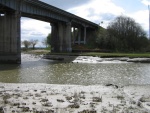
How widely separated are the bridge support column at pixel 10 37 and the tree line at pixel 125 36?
4947cm

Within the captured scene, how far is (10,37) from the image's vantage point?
5869 cm

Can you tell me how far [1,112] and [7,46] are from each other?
48211mm

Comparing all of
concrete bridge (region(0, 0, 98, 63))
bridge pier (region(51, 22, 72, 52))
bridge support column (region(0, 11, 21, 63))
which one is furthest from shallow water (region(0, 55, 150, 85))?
bridge pier (region(51, 22, 72, 52))

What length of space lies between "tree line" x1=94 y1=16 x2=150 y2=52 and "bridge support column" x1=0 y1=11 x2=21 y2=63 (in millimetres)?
49466

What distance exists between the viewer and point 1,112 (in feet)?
35.3

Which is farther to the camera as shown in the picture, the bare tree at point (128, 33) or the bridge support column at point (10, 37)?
the bare tree at point (128, 33)

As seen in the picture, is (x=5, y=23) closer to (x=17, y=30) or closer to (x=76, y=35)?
(x=17, y=30)


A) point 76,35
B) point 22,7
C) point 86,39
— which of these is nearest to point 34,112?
point 22,7

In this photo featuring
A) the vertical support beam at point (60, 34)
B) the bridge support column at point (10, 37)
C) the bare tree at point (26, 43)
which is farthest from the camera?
the bare tree at point (26, 43)

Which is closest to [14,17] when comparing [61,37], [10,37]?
[10,37]

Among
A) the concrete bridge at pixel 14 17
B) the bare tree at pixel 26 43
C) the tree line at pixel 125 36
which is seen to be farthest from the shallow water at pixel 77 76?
the bare tree at pixel 26 43

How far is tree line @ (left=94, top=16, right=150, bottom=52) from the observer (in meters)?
103

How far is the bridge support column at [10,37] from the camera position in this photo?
57.0 metres

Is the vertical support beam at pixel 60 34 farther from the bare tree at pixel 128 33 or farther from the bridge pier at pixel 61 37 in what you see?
the bare tree at pixel 128 33
